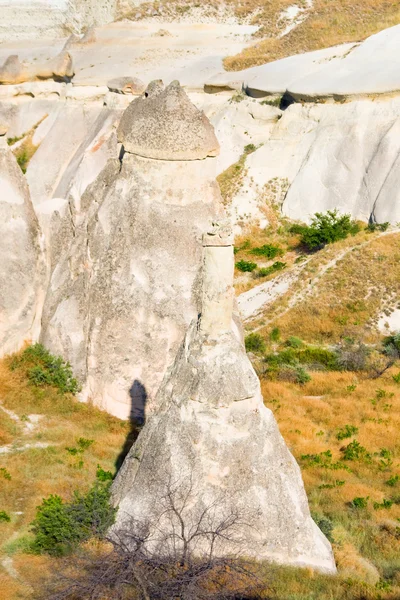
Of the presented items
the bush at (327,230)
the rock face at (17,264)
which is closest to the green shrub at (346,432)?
the rock face at (17,264)

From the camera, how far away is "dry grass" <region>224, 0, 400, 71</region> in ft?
130

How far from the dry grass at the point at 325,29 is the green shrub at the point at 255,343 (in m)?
19.4

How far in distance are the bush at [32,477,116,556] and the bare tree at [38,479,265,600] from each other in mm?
297

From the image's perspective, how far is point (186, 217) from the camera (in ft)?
47.4

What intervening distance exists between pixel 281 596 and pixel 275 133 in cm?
2542

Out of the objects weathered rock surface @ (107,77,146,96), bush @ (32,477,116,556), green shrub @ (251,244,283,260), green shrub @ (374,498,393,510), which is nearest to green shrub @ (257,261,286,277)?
green shrub @ (251,244,283,260)

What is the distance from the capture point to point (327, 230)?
26609 millimetres

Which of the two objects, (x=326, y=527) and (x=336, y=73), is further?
(x=336, y=73)

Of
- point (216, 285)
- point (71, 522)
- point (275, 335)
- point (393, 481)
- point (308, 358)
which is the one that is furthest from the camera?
point (275, 335)

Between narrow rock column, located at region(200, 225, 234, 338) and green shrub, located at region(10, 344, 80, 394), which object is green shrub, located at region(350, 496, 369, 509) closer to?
narrow rock column, located at region(200, 225, 234, 338)

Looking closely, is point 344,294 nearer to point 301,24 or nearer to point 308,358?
point 308,358

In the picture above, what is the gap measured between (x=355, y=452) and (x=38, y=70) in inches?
1230

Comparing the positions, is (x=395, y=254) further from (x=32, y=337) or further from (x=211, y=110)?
(x=211, y=110)

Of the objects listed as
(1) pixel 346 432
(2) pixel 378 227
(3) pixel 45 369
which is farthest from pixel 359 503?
(2) pixel 378 227
